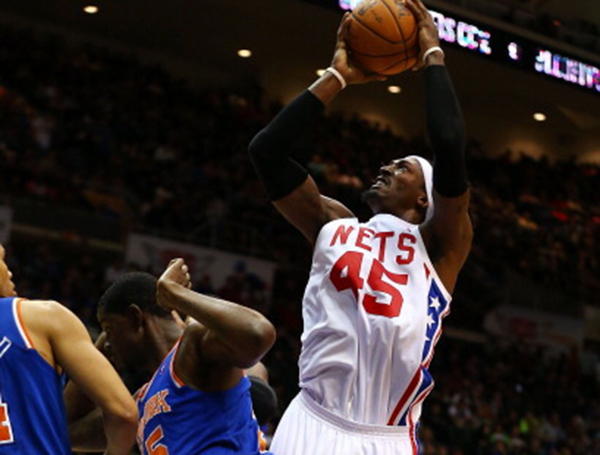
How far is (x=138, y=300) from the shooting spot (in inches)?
142

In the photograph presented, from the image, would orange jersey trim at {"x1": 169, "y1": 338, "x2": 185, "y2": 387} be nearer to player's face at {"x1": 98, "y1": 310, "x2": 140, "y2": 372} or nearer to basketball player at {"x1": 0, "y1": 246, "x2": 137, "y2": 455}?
basketball player at {"x1": 0, "y1": 246, "x2": 137, "y2": 455}

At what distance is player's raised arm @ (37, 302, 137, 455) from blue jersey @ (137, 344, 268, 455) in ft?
0.32

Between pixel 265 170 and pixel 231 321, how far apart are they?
82 centimetres

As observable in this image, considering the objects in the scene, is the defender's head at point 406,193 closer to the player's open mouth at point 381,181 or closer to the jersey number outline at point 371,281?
the player's open mouth at point 381,181

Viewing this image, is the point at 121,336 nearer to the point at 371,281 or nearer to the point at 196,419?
the point at 196,419

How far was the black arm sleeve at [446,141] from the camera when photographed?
348 cm

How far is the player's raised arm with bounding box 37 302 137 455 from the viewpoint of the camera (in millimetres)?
3109

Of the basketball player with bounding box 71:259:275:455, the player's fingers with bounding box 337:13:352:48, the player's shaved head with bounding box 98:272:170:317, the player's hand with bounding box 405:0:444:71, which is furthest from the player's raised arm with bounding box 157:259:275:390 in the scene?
the player's hand with bounding box 405:0:444:71

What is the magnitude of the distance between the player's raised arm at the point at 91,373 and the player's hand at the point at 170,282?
237 mm

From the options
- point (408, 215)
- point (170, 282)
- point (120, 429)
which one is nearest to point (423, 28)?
A: point (408, 215)

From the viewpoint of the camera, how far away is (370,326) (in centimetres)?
343

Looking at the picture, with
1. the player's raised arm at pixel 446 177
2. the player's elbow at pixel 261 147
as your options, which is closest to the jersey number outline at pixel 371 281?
the player's raised arm at pixel 446 177

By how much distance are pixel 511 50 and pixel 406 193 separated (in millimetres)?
11365

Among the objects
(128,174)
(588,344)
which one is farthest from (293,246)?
(588,344)
